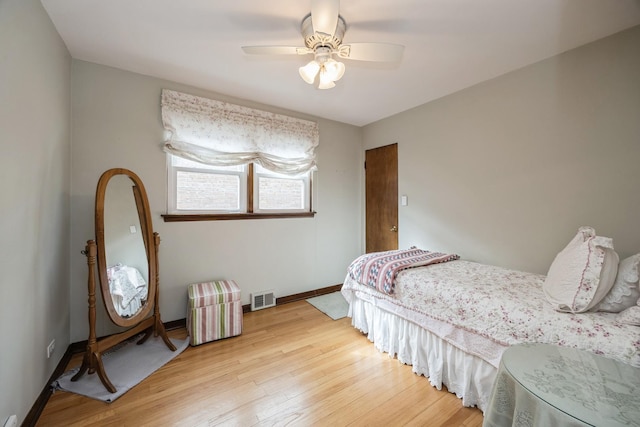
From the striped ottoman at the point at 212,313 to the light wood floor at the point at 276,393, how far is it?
0.09 meters

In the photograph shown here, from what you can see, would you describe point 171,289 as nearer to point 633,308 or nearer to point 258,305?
point 258,305

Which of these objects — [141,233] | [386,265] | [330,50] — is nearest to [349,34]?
[330,50]

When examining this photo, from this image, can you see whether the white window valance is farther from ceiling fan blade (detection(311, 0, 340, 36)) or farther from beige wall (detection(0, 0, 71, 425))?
ceiling fan blade (detection(311, 0, 340, 36))

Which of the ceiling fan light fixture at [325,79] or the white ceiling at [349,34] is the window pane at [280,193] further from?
the ceiling fan light fixture at [325,79]

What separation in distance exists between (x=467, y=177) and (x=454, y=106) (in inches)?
30.9

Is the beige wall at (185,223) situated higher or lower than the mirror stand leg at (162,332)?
higher

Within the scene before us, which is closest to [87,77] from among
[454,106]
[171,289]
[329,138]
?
[171,289]

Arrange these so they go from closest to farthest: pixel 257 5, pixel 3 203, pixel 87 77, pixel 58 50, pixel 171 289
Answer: pixel 3 203, pixel 257 5, pixel 58 50, pixel 87 77, pixel 171 289

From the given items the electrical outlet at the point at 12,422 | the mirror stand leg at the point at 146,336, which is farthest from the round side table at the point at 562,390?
the mirror stand leg at the point at 146,336

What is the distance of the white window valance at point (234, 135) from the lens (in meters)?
2.52

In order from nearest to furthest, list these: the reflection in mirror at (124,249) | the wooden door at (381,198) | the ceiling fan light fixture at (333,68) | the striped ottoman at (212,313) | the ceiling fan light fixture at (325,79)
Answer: the ceiling fan light fixture at (333,68) → the ceiling fan light fixture at (325,79) → the reflection in mirror at (124,249) → the striped ottoman at (212,313) → the wooden door at (381,198)

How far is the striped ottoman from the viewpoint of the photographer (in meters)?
2.27

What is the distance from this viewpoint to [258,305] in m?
3.05

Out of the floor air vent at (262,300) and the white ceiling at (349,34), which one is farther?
the floor air vent at (262,300)
